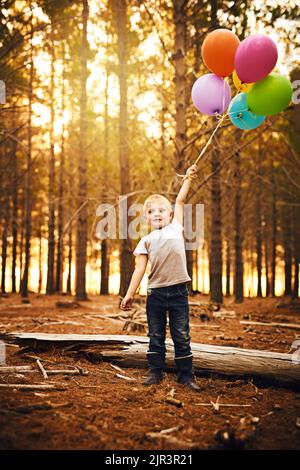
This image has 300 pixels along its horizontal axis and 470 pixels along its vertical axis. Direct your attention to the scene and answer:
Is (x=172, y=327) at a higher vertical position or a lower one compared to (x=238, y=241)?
lower

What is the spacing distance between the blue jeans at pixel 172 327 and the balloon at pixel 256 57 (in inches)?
92.3

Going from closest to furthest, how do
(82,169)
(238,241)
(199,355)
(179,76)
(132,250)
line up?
(199,355) < (179,76) < (132,250) < (82,169) < (238,241)

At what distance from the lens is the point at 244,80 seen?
3.93 meters

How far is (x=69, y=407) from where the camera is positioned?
2.80m

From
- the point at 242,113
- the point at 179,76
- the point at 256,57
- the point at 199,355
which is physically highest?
the point at 179,76

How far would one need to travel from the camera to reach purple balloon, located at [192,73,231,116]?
430cm

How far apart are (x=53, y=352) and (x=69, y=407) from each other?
167 centimetres

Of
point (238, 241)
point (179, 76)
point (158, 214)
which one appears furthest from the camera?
point (238, 241)

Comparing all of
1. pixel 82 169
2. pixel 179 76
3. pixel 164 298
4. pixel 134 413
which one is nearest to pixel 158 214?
pixel 164 298

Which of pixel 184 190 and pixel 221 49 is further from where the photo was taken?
pixel 221 49

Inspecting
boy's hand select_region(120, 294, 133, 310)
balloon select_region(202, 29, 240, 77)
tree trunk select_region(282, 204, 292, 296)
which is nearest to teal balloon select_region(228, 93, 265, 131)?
balloon select_region(202, 29, 240, 77)

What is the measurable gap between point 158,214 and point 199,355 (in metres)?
1.60

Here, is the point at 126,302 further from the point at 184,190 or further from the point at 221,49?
the point at 221,49
